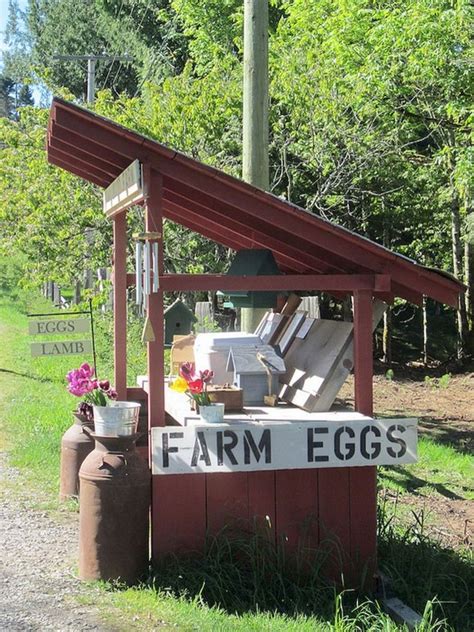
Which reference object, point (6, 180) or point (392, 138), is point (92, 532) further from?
point (392, 138)

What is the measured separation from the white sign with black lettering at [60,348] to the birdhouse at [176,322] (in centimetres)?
202

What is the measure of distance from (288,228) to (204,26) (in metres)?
18.8

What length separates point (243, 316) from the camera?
8016 mm

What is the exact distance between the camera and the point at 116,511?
501 cm

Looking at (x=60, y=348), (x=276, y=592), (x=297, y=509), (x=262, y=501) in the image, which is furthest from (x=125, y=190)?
(x=60, y=348)

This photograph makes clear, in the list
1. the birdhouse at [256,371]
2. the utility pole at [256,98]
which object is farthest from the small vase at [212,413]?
the utility pole at [256,98]

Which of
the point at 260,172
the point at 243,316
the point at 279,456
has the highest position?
the point at 260,172

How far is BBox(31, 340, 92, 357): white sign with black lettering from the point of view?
9.57m

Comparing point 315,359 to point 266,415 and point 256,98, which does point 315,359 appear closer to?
point 266,415

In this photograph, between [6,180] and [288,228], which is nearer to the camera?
[288,228]

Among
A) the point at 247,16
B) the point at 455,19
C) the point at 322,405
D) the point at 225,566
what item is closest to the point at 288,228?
the point at 322,405

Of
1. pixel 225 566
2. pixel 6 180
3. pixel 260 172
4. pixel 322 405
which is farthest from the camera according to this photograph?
pixel 6 180

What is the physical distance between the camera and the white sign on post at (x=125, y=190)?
200 inches

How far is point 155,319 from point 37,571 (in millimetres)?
1866
